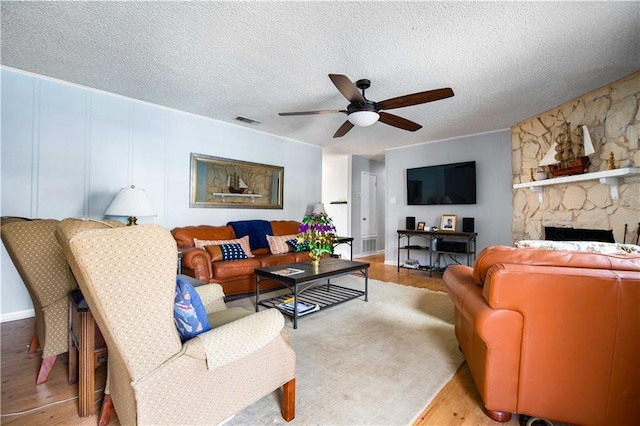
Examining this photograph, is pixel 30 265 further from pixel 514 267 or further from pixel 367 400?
A: pixel 514 267

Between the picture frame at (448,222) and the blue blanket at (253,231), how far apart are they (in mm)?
3177

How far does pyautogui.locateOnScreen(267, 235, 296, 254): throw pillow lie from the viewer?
425 centimetres

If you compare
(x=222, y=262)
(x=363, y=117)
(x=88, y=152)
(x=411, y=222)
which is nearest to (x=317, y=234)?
→ (x=222, y=262)

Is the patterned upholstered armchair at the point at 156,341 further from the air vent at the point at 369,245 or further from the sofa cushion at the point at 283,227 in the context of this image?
the air vent at the point at 369,245

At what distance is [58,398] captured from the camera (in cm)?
163

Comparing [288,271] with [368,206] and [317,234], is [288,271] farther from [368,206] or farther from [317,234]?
[368,206]

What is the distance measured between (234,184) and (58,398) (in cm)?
331

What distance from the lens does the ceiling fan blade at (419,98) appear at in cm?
242

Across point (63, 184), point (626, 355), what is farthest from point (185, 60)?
point (626, 355)

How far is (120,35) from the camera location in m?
2.25

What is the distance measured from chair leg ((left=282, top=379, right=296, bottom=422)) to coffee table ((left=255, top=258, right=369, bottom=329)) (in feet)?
3.70

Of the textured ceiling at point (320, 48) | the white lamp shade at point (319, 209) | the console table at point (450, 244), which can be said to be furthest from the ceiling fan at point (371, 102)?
the white lamp shade at point (319, 209)

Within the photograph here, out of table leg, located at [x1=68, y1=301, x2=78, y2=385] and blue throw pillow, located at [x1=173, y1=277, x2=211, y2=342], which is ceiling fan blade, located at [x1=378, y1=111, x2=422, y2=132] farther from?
table leg, located at [x1=68, y1=301, x2=78, y2=385]

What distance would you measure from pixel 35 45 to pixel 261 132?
2.87m
